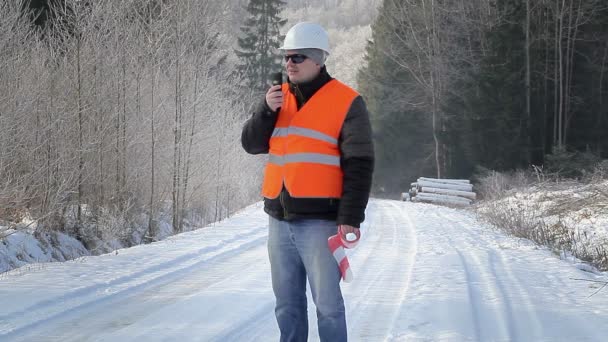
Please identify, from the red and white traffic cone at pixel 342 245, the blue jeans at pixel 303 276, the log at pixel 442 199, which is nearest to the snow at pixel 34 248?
the blue jeans at pixel 303 276

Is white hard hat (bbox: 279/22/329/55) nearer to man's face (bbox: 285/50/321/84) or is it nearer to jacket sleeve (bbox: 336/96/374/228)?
man's face (bbox: 285/50/321/84)

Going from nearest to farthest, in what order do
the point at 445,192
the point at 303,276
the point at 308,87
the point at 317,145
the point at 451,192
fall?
the point at 317,145
the point at 308,87
the point at 303,276
the point at 451,192
the point at 445,192

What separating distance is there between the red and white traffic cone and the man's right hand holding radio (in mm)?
793

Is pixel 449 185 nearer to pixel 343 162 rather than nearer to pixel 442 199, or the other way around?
pixel 442 199

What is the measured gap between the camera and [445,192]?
75.3 ft

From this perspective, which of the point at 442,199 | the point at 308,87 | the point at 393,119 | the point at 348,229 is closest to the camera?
the point at 348,229

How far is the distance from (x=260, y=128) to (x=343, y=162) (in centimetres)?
55

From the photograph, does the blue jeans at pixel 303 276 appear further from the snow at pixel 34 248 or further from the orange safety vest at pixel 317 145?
the snow at pixel 34 248

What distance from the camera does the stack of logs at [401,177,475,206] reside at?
22.2m

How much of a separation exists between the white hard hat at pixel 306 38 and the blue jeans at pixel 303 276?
1016 millimetres

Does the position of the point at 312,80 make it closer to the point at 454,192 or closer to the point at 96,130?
the point at 96,130

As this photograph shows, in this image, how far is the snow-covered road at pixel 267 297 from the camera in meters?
4.25

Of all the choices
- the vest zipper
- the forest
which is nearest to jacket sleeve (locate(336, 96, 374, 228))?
the vest zipper

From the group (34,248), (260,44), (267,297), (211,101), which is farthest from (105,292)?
(260,44)
